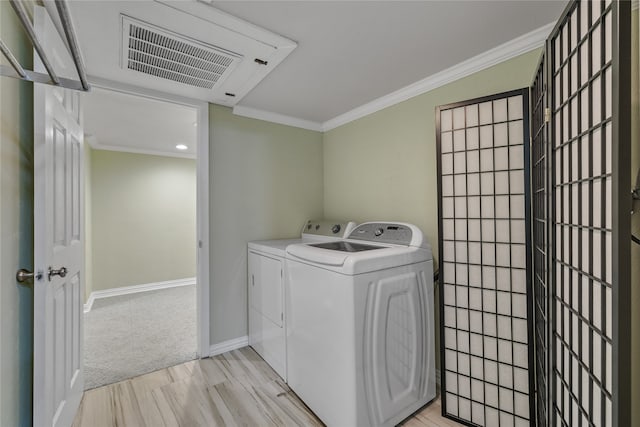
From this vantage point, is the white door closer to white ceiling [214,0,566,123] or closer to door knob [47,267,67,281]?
door knob [47,267,67,281]

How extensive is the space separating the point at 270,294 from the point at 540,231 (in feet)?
5.79

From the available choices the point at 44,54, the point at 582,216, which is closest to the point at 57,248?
→ the point at 44,54

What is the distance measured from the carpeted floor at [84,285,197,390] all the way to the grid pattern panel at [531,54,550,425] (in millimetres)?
2431

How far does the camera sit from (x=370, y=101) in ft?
8.02

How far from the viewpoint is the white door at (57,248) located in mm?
1147

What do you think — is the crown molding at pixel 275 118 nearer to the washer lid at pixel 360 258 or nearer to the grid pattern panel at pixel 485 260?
the washer lid at pixel 360 258

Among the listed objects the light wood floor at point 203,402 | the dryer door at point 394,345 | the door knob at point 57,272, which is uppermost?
the door knob at point 57,272

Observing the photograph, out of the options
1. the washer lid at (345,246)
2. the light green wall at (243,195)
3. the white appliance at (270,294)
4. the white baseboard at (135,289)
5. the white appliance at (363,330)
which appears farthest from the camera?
the white baseboard at (135,289)

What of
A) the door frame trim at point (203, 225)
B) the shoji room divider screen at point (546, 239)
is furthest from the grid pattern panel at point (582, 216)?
the door frame trim at point (203, 225)

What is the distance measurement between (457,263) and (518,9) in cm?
133

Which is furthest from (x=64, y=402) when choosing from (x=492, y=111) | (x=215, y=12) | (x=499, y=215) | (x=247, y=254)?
(x=492, y=111)

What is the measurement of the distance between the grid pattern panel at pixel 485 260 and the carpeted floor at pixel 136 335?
7.01 ft

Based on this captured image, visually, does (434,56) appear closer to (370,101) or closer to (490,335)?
(370,101)

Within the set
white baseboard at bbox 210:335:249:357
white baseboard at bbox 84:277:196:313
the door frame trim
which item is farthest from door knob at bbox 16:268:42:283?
white baseboard at bbox 84:277:196:313
